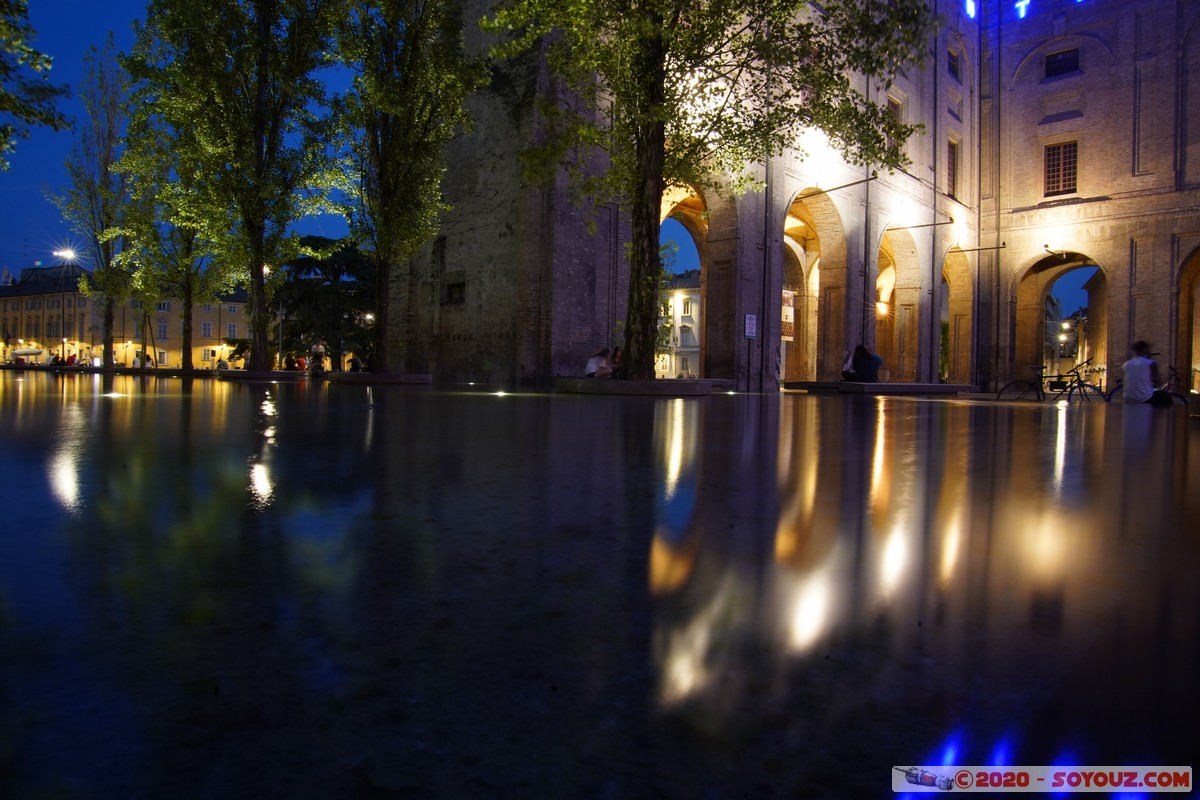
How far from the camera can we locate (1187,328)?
103 feet

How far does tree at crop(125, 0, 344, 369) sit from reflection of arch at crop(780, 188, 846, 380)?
50.7ft

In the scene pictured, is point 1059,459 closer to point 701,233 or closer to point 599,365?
point 599,365

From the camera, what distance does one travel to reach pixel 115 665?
33.2 inches

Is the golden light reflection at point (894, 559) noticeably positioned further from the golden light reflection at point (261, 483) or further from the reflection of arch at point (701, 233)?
the reflection of arch at point (701, 233)

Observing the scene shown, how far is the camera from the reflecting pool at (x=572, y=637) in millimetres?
679

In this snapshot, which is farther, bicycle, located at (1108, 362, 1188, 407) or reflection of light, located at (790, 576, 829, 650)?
bicycle, located at (1108, 362, 1188, 407)

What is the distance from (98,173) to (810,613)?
131 ft

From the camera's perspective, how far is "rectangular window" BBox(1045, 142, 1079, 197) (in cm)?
3173

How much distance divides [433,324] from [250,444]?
18481 mm

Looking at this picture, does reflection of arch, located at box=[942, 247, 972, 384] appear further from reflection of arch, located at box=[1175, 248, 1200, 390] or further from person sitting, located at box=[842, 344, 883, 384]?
person sitting, located at box=[842, 344, 883, 384]

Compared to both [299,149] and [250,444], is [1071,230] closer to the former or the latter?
[299,149]

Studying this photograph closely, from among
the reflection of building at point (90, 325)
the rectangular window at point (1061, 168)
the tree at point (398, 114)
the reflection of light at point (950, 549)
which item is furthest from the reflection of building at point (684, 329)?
the reflection of light at point (950, 549)

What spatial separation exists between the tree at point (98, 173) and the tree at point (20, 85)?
22.1 m

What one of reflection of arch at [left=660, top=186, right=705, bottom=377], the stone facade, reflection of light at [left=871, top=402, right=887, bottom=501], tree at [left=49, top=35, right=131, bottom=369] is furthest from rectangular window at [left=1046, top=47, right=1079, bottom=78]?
tree at [left=49, top=35, right=131, bottom=369]
